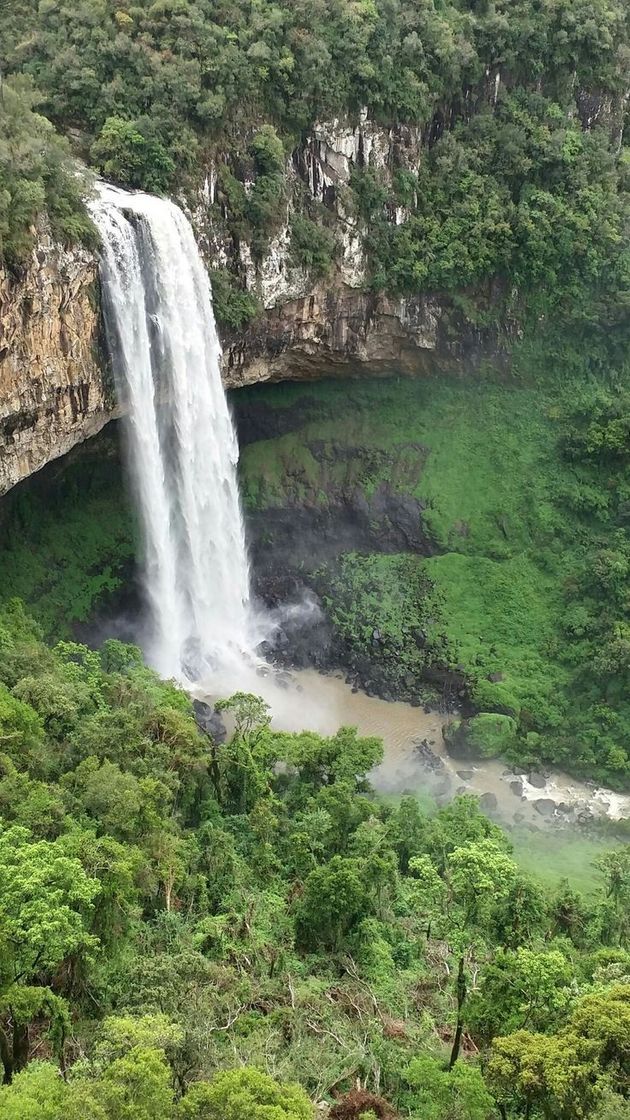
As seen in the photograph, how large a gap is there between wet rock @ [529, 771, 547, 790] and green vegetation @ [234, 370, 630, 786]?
346mm

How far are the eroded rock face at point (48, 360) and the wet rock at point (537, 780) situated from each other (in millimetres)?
13356

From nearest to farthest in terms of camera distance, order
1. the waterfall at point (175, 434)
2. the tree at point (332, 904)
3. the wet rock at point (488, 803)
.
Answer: the tree at point (332, 904), the waterfall at point (175, 434), the wet rock at point (488, 803)

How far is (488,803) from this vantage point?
20984 mm

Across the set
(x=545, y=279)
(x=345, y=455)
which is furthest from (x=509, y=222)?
(x=345, y=455)

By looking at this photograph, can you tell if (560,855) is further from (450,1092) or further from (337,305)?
(337,305)

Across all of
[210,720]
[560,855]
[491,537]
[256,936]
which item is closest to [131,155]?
[210,720]

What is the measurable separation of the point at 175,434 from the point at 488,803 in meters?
11.9

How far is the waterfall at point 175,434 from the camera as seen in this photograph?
2033 centimetres

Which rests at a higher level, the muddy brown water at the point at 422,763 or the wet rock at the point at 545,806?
the muddy brown water at the point at 422,763

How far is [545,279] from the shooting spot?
2786 cm

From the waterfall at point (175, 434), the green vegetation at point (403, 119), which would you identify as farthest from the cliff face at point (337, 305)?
the waterfall at point (175, 434)

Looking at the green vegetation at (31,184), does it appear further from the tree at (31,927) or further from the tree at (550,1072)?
the tree at (550,1072)

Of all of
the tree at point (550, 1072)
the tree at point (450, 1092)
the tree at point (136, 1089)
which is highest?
the tree at point (136, 1089)

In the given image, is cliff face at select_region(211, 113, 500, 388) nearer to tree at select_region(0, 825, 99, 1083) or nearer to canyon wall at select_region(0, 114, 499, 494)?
canyon wall at select_region(0, 114, 499, 494)
